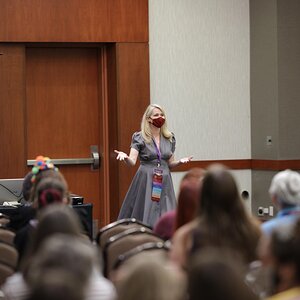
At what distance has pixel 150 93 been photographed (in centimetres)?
881

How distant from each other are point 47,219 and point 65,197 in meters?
1.47

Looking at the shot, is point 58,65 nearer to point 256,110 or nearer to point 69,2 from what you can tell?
point 69,2

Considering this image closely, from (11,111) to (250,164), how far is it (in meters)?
3.02

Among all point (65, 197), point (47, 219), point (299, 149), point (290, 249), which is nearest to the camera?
point (290, 249)

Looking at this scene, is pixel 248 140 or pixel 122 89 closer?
pixel 122 89

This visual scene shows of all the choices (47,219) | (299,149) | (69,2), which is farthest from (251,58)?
(47,219)

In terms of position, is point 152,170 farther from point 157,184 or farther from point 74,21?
point 74,21

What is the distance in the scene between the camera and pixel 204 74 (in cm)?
899

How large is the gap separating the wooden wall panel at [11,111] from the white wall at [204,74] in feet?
5.23

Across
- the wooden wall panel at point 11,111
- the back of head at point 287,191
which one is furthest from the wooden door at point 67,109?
the back of head at point 287,191

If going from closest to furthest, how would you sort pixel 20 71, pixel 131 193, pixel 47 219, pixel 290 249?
pixel 290 249 → pixel 47 219 → pixel 131 193 → pixel 20 71

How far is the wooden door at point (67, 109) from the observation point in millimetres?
8695

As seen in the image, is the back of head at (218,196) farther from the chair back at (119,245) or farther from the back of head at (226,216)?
the chair back at (119,245)

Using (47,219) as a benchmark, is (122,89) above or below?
above
